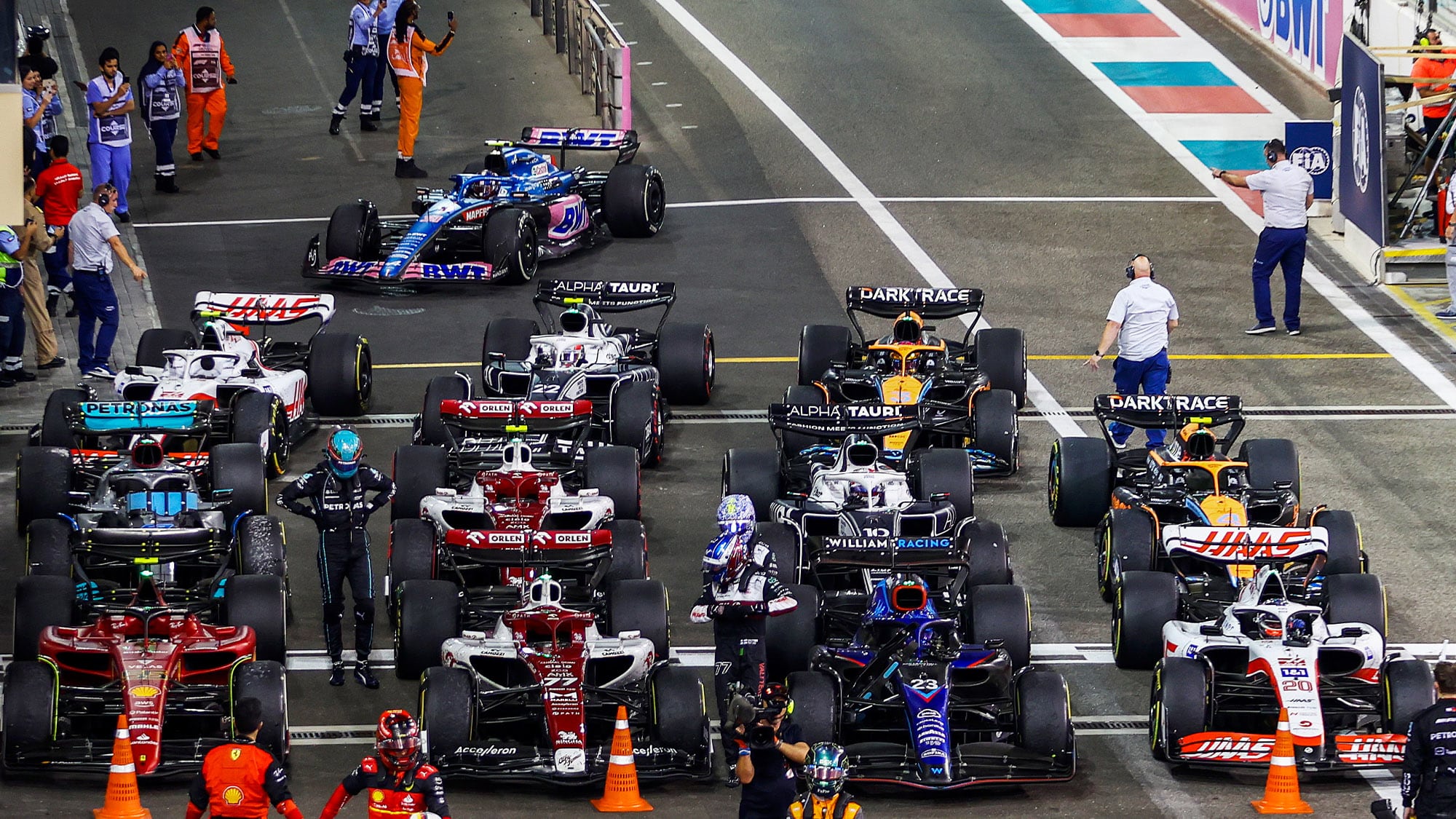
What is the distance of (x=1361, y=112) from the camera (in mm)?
29766

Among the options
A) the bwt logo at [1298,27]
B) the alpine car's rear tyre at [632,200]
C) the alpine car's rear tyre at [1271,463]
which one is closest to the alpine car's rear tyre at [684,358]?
the alpine car's rear tyre at [1271,463]

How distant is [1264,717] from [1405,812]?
2.83 metres

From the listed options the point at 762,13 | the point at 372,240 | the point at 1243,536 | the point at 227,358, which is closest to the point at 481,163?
the point at 372,240

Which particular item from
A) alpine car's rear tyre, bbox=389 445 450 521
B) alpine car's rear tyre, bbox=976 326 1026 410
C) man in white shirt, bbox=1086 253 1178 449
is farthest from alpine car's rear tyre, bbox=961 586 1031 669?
alpine car's rear tyre, bbox=976 326 1026 410

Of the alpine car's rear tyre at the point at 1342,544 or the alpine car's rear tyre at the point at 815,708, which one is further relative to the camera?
the alpine car's rear tyre at the point at 1342,544

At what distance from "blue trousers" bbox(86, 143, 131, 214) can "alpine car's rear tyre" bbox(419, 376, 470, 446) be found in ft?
33.4

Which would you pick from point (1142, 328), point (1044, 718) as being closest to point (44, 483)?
point (1044, 718)

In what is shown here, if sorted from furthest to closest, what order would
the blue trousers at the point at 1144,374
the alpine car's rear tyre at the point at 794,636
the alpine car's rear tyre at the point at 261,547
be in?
1. the blue trousers at the point at 1144,374
2. the alpine car's rear tyre at the point at 261,547
3. the alpine car's rear tyre at the point at 794,636

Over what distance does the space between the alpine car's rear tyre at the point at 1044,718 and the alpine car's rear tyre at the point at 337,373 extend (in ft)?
33.5

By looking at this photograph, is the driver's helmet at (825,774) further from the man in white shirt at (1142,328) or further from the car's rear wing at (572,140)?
the car's rear wing at (572,140)

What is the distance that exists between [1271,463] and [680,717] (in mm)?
7311

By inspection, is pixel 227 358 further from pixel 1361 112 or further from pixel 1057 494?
pixel 1361 112

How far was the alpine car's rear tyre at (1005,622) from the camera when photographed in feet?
56.6

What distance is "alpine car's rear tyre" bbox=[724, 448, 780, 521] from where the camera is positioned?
2055 centimetres
